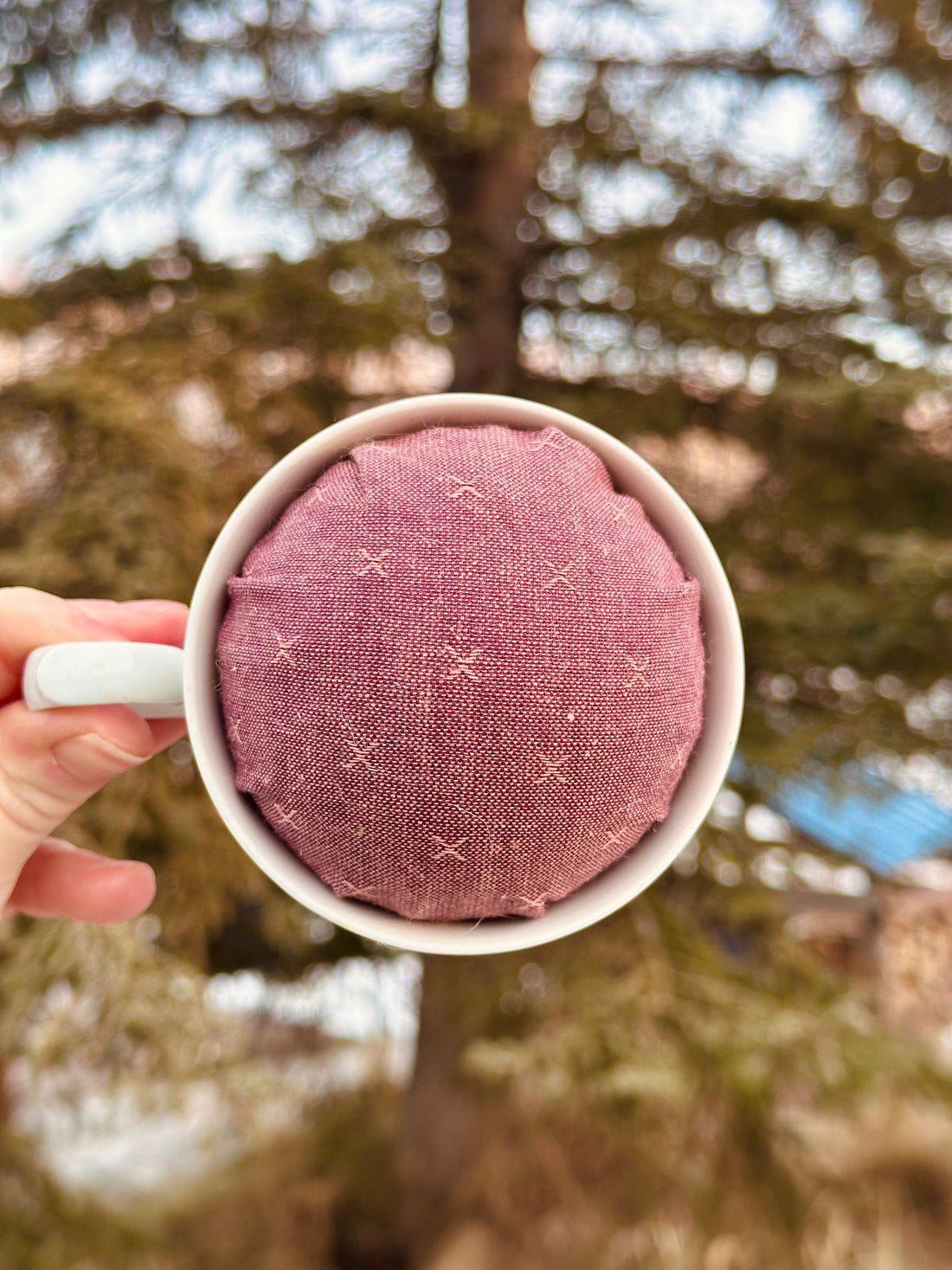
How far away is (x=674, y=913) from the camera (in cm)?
133

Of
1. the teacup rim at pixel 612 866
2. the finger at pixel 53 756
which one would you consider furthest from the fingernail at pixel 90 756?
the teacup rim at pixel 612 866

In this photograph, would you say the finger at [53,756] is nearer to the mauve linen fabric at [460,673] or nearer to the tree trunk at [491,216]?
the mauve linen fabric at [460,673]

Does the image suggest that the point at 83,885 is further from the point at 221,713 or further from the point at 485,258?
the point at 485,258

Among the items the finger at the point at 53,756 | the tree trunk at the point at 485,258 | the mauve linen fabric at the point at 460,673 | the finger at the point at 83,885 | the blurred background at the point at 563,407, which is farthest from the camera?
the tree trunk at the point at 485,258

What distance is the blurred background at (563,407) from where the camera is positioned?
1114 millimetres

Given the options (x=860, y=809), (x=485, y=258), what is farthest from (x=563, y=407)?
(x=860, y=809)

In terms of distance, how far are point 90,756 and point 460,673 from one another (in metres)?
0.29

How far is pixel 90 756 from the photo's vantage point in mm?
530

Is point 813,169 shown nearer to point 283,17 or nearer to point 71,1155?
point 283,17

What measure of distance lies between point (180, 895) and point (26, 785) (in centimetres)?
76

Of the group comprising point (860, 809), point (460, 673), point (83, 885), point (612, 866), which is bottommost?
point (860, 809)

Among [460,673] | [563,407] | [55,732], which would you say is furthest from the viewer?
[563,407]

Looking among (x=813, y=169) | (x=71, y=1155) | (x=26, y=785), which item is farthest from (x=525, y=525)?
(x=71, y=1155)

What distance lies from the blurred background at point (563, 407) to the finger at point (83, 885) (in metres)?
0.39
